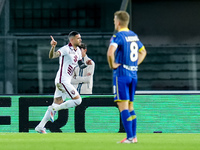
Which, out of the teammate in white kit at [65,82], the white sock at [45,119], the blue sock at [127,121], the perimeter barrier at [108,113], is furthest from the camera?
the perimeter barrier at [108,113]

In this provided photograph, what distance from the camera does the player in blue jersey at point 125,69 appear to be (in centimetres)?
793

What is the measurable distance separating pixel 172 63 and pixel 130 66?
5072 millimetres

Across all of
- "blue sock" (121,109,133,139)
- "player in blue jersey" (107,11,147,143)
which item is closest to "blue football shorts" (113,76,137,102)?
"player in blue jersey" (107,11,147,143)

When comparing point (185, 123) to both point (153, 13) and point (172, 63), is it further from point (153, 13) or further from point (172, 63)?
point (153, 13)

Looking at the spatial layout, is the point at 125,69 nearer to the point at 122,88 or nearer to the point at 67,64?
the point at 122,88

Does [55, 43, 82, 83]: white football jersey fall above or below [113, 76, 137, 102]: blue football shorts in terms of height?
above

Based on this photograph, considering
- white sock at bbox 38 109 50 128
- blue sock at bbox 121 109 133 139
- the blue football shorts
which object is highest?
the blue football shorts

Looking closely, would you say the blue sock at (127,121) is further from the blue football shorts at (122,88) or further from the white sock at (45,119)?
the white sock at (45,119)

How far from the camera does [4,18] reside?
13430 mm

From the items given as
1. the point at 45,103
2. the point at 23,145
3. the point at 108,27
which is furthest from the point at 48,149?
the point at 108,27

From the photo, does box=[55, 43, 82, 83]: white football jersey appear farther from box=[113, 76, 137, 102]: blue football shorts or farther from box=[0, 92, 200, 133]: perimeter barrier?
box=[113, 76, 137, 102]: blue football shorts

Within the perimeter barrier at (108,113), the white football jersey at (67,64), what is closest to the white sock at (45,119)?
the white football jersey at (67,64)

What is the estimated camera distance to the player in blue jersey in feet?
26.0

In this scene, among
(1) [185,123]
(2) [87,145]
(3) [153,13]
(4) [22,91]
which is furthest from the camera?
(3) [153,13]
